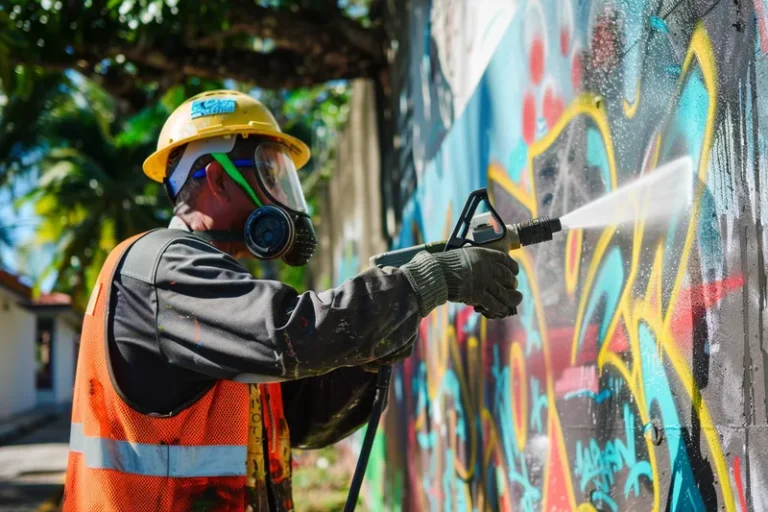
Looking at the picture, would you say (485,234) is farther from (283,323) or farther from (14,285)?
(14,285)

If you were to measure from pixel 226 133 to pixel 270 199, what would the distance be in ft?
0.93

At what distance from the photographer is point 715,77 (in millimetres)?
1696

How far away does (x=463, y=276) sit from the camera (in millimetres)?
2115

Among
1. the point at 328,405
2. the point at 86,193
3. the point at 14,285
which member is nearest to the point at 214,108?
the point at 328,405

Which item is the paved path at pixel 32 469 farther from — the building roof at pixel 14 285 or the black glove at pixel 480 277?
the black glove at pixel 480 277

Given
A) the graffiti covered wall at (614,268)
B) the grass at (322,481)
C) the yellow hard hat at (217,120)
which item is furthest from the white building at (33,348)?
the yellow hard hat at (217,120)

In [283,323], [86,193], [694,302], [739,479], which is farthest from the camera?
[86,193]

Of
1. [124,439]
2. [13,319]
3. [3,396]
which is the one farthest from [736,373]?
[13,319]

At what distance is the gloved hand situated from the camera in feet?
6.95

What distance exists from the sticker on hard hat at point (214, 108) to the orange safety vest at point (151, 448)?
518mm

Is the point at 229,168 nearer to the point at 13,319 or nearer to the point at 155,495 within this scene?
the point at 155,495

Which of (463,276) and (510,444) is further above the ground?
(463,276)

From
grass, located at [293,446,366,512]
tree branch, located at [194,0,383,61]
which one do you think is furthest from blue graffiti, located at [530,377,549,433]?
grass, located at [293,446,366,512]

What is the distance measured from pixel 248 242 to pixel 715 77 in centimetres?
143
